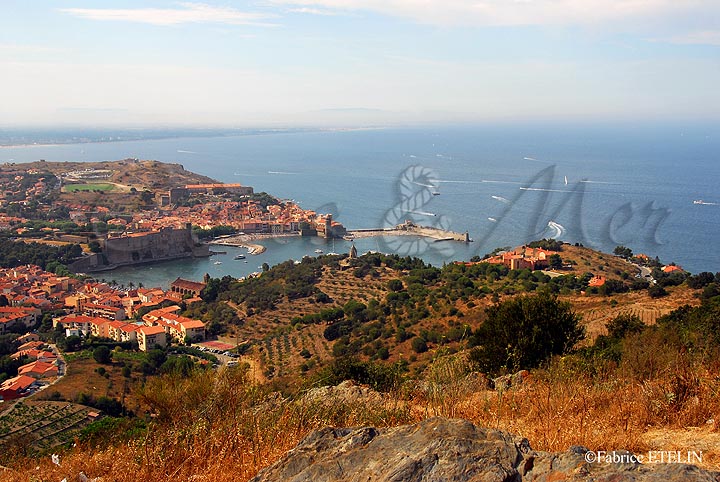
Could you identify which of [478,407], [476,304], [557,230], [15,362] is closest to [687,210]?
[557,230]

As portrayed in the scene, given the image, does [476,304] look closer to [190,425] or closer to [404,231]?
[190,425]

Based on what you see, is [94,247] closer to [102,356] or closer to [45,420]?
[102,356]

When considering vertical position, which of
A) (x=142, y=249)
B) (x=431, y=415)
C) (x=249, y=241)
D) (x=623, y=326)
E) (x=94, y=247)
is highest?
(x=431, y=415)

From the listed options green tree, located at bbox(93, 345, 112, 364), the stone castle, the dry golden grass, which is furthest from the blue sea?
the dry golden grass

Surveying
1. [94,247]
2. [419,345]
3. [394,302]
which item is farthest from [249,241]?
[419,345]

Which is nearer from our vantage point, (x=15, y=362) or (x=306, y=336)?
(x=15, y=362)

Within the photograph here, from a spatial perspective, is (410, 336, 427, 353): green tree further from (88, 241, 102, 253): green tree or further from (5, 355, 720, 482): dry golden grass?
(88, 241, 102, 253): green tree

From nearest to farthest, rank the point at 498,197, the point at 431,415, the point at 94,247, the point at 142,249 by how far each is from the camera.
Result: the point at 431,415
the point at 94,247
the point at 142,249
the point at 498,197
